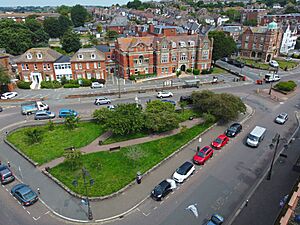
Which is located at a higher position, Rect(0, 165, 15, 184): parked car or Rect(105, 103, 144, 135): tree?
Rect(105, 103, 144, 135): tree

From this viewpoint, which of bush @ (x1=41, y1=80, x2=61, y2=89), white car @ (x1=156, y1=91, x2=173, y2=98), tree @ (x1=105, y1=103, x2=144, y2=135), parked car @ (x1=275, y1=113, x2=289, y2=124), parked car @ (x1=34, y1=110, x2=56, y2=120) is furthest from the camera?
bush @ (x1=41, y1=80, x2=61, y2=89)

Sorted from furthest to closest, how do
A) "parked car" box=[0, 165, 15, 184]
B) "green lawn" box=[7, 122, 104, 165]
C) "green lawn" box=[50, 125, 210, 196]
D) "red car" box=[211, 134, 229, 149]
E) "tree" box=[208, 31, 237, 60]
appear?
"tree" box=[208, 31, 237, 60], "red car" box=[211, 134, 229, 149], "green lawn" box=[7, 122, 104, 165], "parked car" box=[0, 165, 15, 184], "green lawn" box=[50, 125, 210, 196]

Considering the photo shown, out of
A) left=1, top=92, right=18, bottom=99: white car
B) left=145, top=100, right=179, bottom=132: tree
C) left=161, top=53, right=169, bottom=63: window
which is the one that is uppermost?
left=161, top=53, right=169, bottom=63: window

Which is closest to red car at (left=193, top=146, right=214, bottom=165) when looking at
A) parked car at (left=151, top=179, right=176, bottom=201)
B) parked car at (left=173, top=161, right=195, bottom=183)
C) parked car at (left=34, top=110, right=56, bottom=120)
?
parked car at (left=173, top=161, right=195, bottom=183)

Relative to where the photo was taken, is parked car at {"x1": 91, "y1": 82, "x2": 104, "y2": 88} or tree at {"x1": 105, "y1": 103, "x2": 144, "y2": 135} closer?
tree at {"x1": 105, "y1": 103, "x2": 144, "y2": 135}

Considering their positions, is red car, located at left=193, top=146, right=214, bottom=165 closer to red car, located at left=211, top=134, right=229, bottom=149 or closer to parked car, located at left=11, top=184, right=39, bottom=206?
red car, located at left=211, top=134, right=229, bottom=149

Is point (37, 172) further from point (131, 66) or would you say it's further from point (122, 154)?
point (131, 66)
